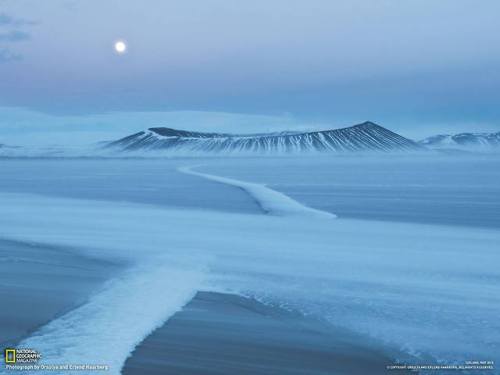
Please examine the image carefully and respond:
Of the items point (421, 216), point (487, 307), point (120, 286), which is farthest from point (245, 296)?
point (421, 216)

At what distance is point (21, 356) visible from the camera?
4688mm

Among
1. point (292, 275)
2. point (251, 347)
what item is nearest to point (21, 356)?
point (251, 347)

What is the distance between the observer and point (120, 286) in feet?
23.0

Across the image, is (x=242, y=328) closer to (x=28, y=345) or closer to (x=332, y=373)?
A: (x=332, y=373)

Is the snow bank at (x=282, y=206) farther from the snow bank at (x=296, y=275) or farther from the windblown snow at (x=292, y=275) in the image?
the snow bank at (x=296, y=275)

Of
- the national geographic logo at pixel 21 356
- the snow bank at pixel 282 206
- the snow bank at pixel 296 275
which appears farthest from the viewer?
the snow bank at pixel 282 206

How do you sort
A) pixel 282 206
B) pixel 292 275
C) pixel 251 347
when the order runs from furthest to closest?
pixel 282 206 → pixel 292 275 → pixel 251 347

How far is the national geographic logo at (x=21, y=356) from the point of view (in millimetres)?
4598

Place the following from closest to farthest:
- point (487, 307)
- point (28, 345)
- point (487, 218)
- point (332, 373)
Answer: point (332, 373) < point (28, 345) < point (487, 307) < point (487, 218)

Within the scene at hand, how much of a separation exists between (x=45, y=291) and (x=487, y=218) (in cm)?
1096

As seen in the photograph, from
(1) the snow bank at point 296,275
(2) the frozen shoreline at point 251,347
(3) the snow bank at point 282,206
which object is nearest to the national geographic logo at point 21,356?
(1) the snow bank at point 296,275

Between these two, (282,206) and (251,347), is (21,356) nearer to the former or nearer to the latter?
(251,347)

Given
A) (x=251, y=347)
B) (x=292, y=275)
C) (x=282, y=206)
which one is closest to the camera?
(x=251, y=347)

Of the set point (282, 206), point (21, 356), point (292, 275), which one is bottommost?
point (21, 356)
